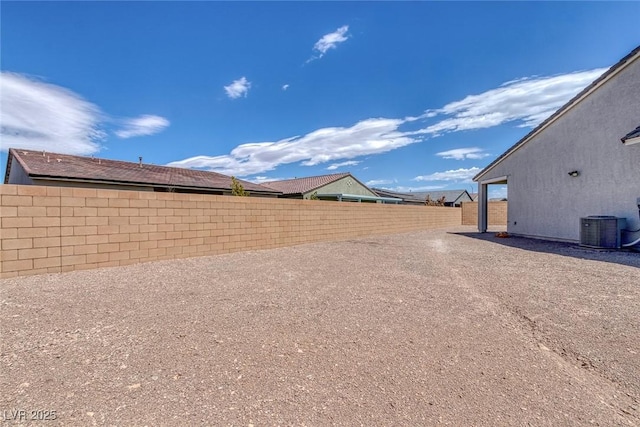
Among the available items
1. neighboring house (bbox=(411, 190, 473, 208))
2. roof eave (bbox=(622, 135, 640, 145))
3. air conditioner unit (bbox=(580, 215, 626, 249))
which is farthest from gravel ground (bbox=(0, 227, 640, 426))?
neighboring house (bbox=(411, 190, 473, 208))

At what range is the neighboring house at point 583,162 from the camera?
9156 mm

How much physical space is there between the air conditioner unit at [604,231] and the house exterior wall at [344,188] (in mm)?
18794

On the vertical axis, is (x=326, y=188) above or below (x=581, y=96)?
below

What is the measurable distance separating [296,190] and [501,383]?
24.9 metres

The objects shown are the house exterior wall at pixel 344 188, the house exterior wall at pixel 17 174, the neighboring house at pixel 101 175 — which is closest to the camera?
the neighboring house at pixel 101 175

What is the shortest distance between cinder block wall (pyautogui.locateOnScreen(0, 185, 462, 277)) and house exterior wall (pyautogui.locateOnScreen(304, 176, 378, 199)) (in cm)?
1574

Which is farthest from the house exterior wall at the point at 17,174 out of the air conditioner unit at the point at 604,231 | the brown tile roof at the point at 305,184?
the air conditioner unit at the point at 604,231

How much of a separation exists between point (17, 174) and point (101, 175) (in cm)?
534

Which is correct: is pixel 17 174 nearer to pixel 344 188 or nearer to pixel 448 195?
pixel 344 188

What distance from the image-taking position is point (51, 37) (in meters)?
7.98

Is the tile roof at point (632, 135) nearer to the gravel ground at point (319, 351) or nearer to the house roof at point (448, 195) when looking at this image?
the gravel ground at point (319, 351)

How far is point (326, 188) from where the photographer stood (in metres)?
27.4

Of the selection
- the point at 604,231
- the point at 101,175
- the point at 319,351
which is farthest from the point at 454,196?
the point at 319,351

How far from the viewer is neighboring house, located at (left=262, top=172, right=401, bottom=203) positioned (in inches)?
1024
